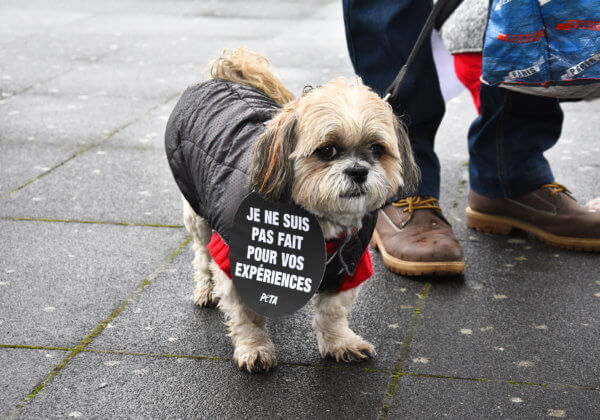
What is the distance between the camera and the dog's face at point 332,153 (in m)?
2.73

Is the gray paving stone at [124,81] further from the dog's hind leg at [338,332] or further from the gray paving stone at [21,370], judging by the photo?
the dog's hind leg at [338,332]

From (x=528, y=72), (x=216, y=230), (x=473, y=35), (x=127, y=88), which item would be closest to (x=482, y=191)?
(x=473, y=35)

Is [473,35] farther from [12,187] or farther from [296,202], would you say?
[12,187]

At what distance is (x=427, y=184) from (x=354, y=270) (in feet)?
4.17

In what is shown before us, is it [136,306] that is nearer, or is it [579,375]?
[579,375]

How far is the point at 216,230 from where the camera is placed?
10.5 ft

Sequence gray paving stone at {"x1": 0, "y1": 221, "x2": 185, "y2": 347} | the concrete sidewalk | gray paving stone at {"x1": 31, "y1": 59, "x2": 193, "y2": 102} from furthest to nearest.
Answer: gray paving stone at {"x1": 31, "y1": 59, "x2": 193, "y2": 102} → gray paving stone at {"x1": 0, "y1": 221, "x2": 185, "y2": 347} → the concrete sidewalk

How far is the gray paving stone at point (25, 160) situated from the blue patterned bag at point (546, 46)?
3219mm

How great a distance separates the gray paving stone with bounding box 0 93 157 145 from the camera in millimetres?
6156

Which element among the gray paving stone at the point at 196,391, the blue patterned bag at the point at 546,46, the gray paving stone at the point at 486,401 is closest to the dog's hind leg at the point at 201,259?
the gray paving stone at the point at 196,391

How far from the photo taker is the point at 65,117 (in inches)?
260

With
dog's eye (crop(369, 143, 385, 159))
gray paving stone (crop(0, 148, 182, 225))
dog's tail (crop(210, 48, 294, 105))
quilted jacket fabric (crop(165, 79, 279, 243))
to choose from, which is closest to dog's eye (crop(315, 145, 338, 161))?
dog's eye (crop(369, 143, 385, 159))

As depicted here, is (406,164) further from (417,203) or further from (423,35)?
(417,203)

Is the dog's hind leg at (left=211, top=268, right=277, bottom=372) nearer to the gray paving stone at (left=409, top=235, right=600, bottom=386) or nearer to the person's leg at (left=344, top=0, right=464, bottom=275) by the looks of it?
the gray paving stone at (left=409, top=235, right=600, bottom=386)
